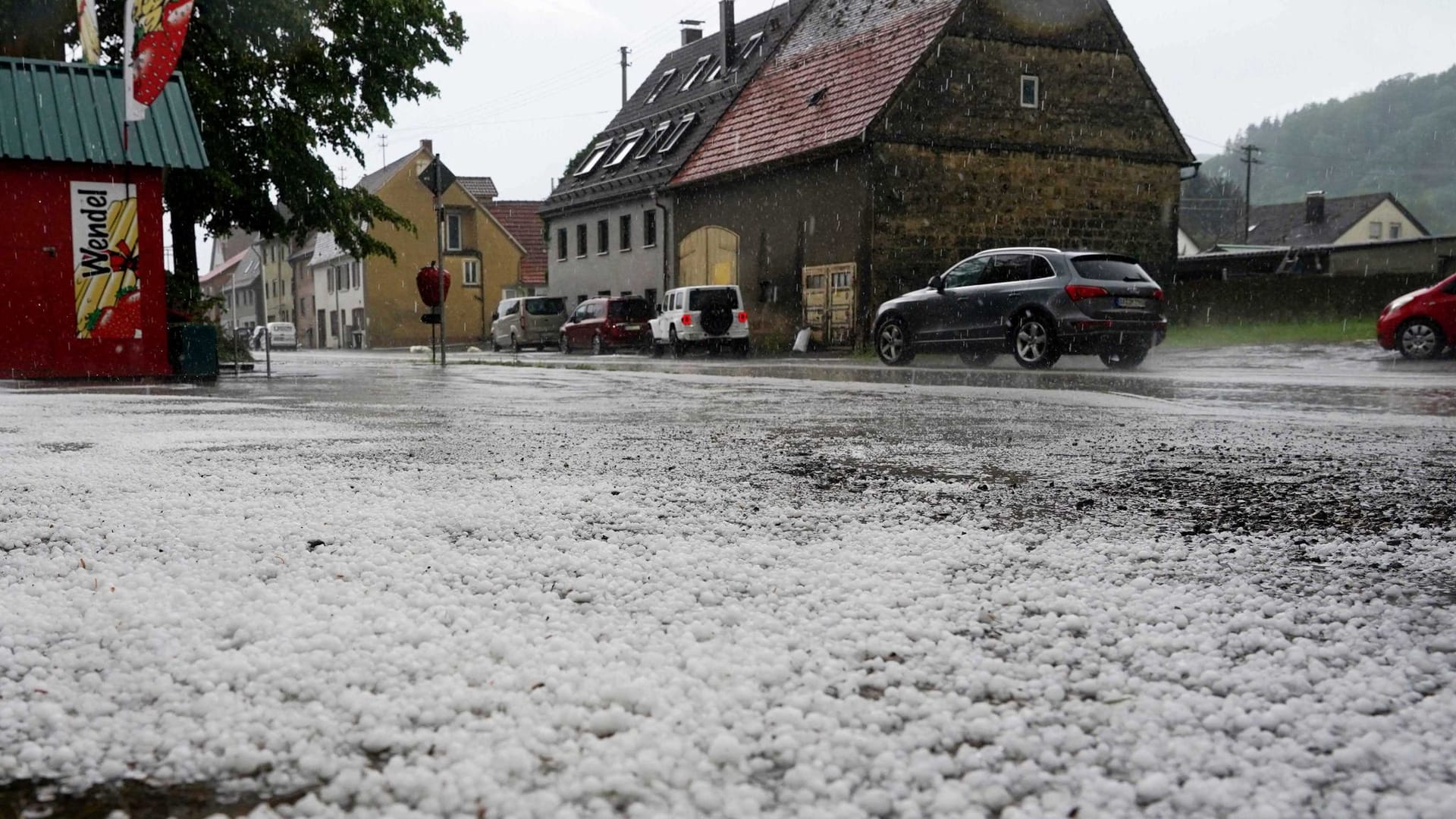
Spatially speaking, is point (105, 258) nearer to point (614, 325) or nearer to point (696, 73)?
point (614, 325)

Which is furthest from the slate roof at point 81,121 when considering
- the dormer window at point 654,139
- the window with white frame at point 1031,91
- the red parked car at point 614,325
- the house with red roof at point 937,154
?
the dormer window at point 654,139

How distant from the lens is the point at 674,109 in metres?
35.7

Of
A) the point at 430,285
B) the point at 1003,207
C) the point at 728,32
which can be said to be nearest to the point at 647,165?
the point at 728,32

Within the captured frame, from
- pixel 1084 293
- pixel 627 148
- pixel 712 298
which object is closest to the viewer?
pixel 1084 293

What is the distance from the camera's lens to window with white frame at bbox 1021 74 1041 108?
26531 mm

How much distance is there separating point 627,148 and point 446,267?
68.4 feet

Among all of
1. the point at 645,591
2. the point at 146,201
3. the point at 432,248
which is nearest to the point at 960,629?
the point at 645,591

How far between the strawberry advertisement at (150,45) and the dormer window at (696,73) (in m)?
24.9

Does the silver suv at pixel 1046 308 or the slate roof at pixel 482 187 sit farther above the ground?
the slate roof at pixel 482 187

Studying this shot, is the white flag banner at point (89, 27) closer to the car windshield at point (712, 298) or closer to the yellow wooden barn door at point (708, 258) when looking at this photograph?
the car windshield at point (712, 298)

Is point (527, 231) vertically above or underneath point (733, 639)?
above

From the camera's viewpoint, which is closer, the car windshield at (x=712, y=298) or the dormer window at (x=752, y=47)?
the car windshield at (x=712, y=298)

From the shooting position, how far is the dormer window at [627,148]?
37062mm

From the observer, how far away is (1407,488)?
3.90m
